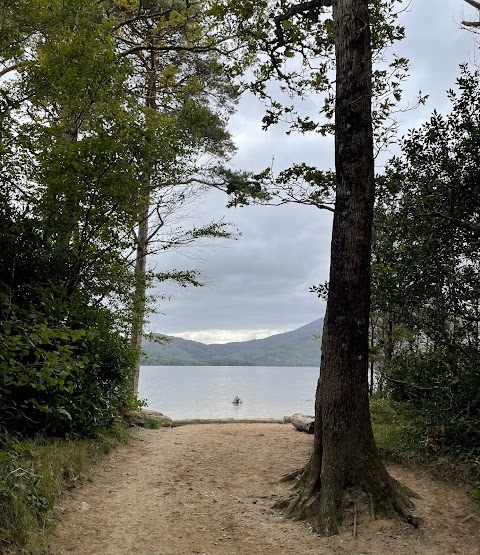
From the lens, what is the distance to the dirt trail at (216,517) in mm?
3910

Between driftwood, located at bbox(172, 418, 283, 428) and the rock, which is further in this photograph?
driftwood, located at bbox(172, 418, 283, 428)

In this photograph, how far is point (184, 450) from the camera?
8.09 meters

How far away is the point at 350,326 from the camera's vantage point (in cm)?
460

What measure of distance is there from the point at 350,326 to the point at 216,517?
251 centimetres

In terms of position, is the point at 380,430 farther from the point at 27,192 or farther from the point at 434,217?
the point at 27,192

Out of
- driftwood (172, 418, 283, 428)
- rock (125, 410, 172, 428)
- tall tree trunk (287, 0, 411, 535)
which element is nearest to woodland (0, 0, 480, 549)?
tall tree trunk (287, 0, 411, 535)

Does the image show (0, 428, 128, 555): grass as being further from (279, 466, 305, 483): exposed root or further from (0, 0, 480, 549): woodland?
(279, 466, 305, 483): exposed root

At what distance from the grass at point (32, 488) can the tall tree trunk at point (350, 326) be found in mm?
2494

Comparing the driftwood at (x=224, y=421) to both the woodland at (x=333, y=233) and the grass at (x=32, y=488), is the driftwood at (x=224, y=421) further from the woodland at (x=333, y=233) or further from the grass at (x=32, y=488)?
the grass at (x=32, y=488)

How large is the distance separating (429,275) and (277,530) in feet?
14.7

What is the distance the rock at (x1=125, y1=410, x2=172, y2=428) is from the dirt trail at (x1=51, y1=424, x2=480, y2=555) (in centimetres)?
334

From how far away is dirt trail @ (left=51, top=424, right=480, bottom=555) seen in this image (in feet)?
12.8

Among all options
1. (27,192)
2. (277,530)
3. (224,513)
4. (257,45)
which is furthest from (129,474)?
(257,45)

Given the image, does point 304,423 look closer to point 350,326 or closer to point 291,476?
point 291,476
